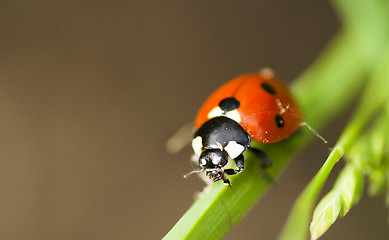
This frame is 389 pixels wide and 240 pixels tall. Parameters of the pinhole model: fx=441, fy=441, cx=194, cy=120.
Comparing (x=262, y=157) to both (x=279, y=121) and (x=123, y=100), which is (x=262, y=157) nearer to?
(x=279, y=121)

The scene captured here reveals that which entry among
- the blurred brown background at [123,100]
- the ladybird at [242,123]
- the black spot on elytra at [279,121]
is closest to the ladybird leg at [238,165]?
the ladybird at [242,123]

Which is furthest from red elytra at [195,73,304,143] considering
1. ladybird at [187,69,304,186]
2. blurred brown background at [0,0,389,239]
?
blurred brown background at [0,0,389,239]

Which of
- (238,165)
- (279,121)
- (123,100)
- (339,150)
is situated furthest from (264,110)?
(123,100)

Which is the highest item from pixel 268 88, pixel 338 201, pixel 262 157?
pixel 268 88

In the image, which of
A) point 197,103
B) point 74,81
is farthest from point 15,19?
point 197,103

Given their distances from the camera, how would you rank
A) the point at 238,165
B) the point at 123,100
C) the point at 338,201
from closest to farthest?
the point at 338,201, the point at 238,165, the point at 123,100

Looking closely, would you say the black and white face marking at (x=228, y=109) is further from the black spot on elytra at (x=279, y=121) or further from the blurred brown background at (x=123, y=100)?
the blurred brown background at (x=123, y=100)

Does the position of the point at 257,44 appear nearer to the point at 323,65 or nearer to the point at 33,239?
the point at 323,65

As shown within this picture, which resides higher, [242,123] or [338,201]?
[242,123]

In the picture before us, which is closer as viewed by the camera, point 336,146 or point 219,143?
point 336,146
